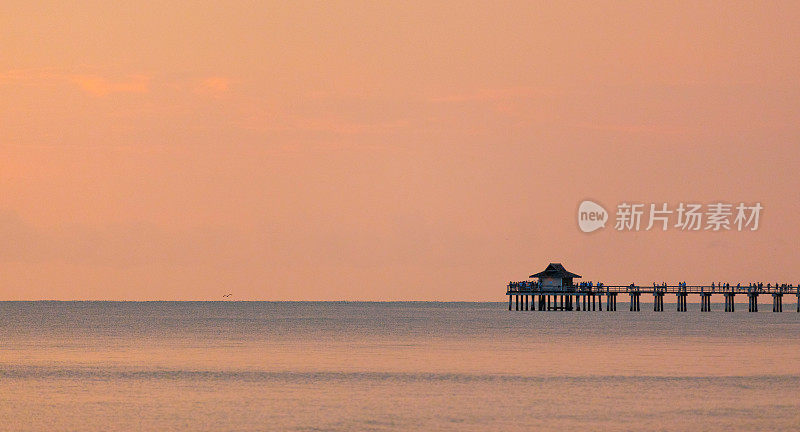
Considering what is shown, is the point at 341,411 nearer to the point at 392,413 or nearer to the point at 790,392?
the point at 392,413

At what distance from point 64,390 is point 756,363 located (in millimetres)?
33971

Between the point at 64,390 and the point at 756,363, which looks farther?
the point at 756,363

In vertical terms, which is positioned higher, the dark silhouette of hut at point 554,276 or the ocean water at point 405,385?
the dark silhouette of hut at point 554,276

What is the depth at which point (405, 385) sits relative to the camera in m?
50.8

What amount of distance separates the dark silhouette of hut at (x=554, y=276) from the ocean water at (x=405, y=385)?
179 ft

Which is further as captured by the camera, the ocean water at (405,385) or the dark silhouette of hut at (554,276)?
the dark silhouette of hut at (554,276)

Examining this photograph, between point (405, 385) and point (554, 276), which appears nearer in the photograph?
point (405, 385)

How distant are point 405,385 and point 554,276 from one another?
9284 centimetres

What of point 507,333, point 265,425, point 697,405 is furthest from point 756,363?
point 507,333

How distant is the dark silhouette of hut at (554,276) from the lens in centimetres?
14162

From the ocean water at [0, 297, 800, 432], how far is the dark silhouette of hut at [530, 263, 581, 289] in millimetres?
54656

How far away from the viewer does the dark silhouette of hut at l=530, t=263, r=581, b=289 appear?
14162 cm

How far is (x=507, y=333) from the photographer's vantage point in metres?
99.6

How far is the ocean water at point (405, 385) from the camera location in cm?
3972
